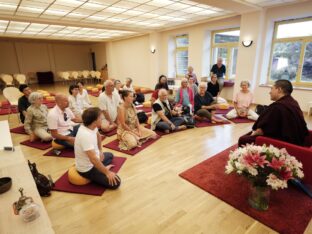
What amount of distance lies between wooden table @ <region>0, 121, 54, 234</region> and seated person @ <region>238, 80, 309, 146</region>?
2355mm

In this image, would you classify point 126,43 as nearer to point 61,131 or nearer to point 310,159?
point 61,131

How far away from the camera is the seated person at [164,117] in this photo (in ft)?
13.0

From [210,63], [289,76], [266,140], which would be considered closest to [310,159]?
[266,140]

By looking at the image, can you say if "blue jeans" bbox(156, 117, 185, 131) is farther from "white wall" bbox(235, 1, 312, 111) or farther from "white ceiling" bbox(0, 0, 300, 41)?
"white wall" bbox(235, 1, 312, 111)

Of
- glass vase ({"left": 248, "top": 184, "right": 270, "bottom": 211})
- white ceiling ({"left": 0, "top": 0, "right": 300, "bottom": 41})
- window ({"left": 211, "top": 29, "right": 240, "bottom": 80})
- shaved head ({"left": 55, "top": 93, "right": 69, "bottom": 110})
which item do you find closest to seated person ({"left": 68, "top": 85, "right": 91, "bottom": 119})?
shaved head ({"left": 55, "top": 93, "right": 69, "bottom": 110})

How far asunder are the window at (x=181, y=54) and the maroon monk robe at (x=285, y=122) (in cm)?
708

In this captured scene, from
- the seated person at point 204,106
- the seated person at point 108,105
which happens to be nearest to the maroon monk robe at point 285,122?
the seated person at point 204,106

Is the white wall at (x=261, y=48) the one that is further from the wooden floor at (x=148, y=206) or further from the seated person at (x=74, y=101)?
the seated person at (x=74, y=101)

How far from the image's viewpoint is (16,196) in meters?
1.36

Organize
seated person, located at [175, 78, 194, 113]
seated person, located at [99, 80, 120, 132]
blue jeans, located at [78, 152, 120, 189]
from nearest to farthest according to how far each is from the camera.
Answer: blue jeans, located at [78, 152, 120, 189], seated person, located at [99, 80, 120, 132], seated person, located at [175, 78, 194, 113]

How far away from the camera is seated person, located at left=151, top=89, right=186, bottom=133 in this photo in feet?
13.0

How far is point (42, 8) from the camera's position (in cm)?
536

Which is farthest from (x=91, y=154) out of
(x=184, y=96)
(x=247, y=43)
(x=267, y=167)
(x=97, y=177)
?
(x=247, y=43)

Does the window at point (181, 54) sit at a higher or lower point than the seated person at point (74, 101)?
higher
